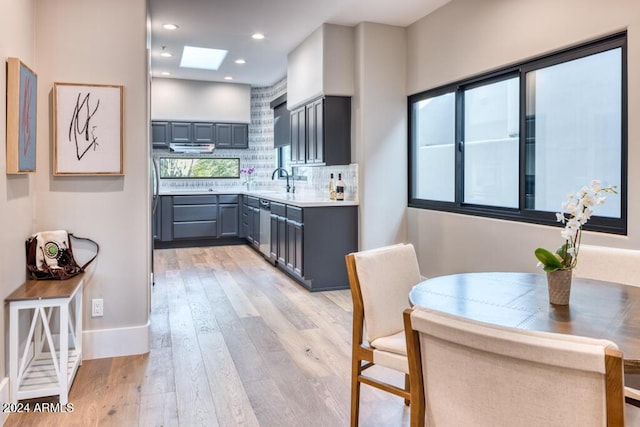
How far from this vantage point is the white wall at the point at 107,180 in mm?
2840

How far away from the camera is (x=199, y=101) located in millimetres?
7852

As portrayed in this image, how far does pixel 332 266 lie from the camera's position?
189 inches

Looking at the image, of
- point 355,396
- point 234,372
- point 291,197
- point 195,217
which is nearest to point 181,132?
point 195,217

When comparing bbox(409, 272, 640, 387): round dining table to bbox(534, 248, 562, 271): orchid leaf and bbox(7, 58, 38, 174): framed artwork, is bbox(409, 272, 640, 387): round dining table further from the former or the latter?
bbox(7, 58, 38, 174): framed artwork

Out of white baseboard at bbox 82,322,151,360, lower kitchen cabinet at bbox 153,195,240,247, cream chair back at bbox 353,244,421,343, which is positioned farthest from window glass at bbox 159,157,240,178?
cream chair back at bbox 353,244,421,343

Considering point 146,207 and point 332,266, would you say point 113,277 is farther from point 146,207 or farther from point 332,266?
point 332,266

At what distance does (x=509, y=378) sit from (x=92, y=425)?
6.63 feet

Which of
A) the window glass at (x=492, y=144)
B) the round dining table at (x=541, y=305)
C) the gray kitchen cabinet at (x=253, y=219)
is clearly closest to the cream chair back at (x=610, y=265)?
the round dining table at (x=541, y=305)

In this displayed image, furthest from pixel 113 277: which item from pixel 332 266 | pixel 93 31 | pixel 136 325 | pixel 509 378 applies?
pixel 509 378

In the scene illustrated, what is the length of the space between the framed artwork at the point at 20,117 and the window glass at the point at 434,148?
3418 millimetres

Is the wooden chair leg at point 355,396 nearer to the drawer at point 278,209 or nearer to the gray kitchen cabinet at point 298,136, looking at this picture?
the drawer at point 278,209

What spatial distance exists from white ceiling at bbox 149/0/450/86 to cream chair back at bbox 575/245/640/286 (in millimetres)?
2906

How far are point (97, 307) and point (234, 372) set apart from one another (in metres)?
1.02

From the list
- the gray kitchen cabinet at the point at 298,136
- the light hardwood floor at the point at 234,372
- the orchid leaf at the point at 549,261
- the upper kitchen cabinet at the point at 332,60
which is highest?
the upper kitchen cabinet at the point at 332,60
